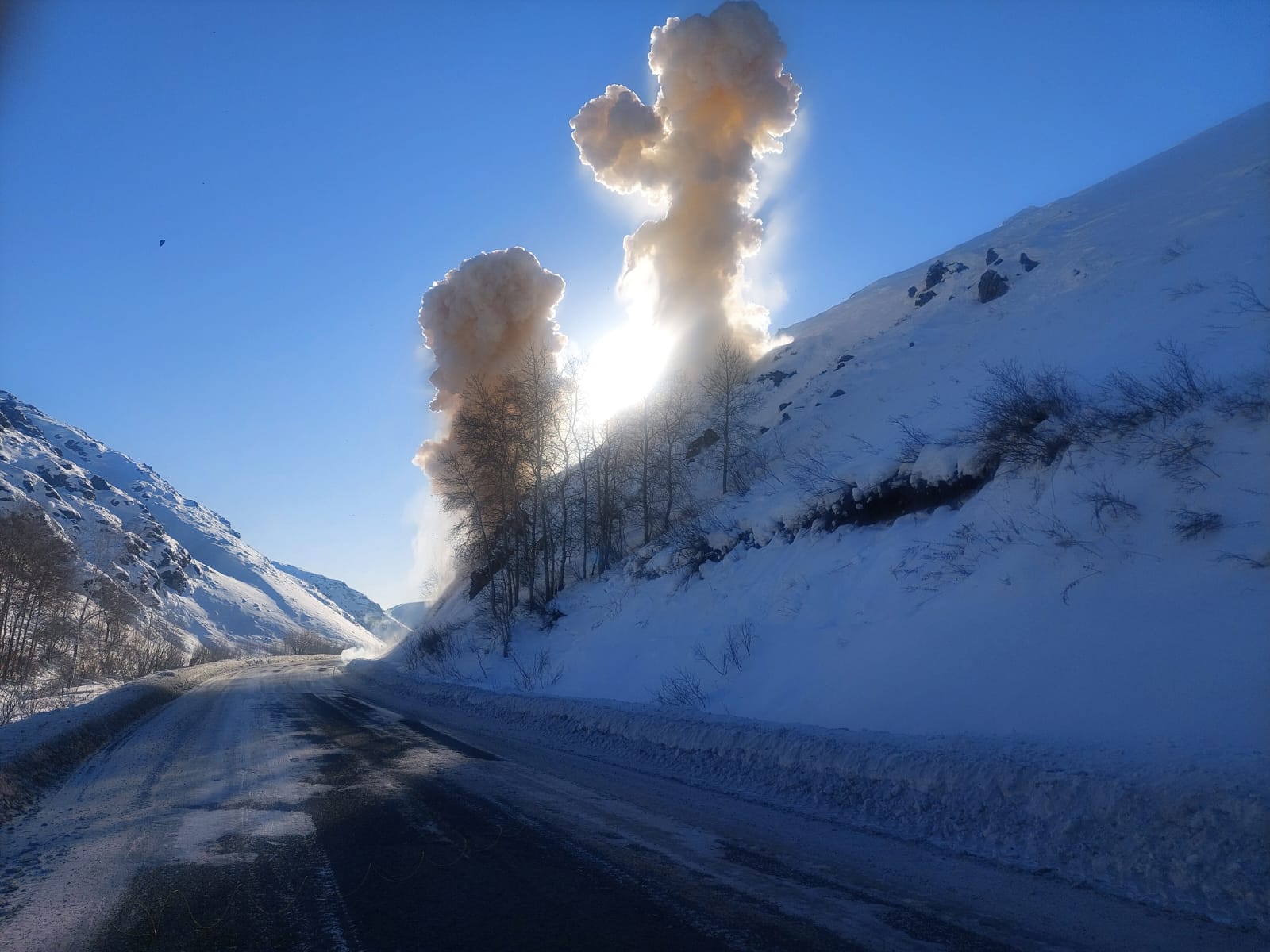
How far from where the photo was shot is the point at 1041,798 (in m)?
4.71

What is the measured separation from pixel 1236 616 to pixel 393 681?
20550 millimetres

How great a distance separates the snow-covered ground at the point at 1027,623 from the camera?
460 cm

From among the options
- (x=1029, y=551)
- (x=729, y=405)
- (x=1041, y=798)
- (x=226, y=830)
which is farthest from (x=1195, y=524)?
(x=729, y=405)

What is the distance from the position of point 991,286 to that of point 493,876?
2711cm

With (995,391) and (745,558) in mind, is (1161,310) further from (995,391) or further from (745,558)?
(745,558)

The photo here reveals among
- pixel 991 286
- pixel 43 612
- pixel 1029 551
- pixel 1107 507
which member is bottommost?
pixel 43 612

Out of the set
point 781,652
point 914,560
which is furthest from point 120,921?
point 914,560

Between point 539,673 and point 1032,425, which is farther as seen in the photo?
point 539,673

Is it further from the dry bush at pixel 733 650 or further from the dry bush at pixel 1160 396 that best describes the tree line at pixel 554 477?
the dry bush at pixel 1160 396

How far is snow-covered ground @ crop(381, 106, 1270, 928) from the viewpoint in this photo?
460 centimetres

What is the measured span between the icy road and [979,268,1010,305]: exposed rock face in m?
24.1

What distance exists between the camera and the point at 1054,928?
341cm

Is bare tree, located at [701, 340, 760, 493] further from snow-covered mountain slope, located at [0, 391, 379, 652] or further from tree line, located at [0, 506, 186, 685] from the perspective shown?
snow-covered mountain slope, located at [0, 391, 379, 652]

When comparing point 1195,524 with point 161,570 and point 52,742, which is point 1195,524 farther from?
point 161,570
